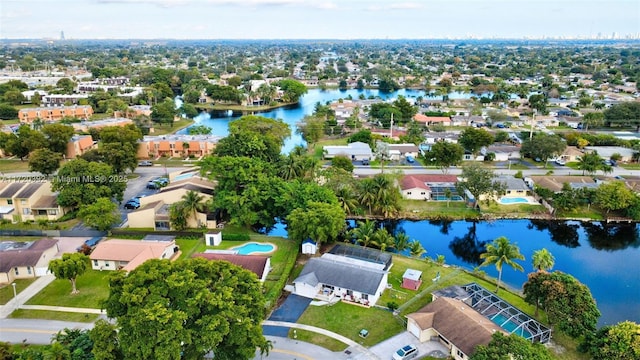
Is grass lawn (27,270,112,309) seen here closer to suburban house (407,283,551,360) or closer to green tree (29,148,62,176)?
suburban house (407,283,551,360)

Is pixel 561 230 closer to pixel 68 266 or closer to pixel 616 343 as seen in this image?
pixel 616 343

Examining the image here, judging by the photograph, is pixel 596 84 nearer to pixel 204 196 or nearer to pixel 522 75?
pixel 522 75

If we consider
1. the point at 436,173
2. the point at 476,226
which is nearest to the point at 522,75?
the point at 436,173

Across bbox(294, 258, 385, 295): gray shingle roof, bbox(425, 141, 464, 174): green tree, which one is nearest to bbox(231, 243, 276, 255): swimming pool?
bbox(294, 258, 385, 295): gray shingle roof

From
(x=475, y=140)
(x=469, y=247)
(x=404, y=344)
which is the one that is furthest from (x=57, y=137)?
(x=475, y=140)

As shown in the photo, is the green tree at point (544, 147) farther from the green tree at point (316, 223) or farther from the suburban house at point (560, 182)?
the green tree at point (316, 223)
